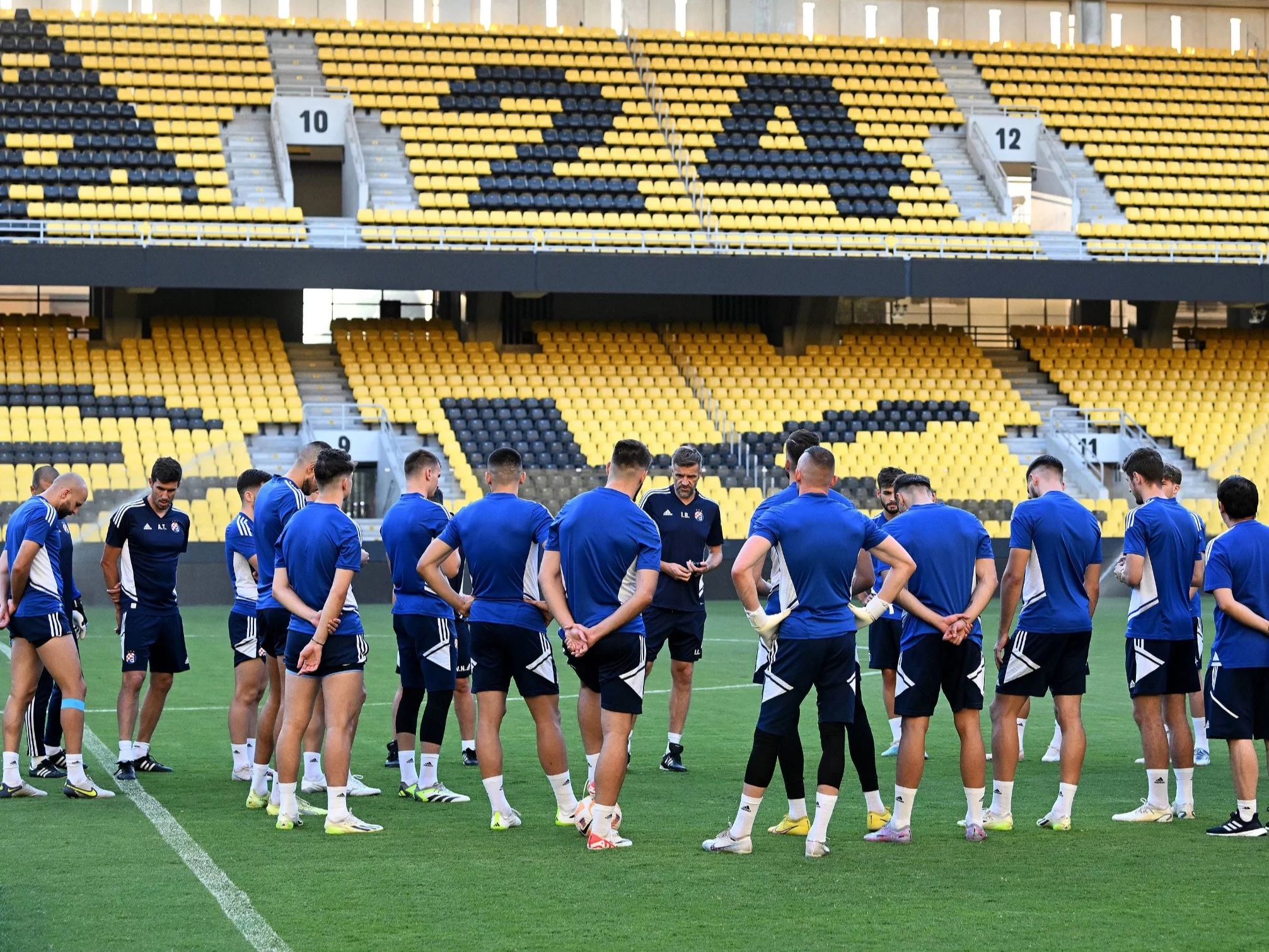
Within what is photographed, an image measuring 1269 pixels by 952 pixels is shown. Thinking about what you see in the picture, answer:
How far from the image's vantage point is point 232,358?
94.6ft

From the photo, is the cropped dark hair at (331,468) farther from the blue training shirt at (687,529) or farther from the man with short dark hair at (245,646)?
the blue training shirt at (687,529)

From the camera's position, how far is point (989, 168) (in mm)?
33219

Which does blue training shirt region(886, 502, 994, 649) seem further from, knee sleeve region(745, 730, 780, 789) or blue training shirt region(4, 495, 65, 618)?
blue training shirt region(4, 495, 65, 618)

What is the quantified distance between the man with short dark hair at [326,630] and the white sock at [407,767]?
117 centimetres

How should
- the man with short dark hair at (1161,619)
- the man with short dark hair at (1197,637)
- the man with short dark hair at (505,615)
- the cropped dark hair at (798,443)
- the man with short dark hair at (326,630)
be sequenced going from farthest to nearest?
1. the man with short dark hair at (1197,637)
2. the man with short dark hair at (1161,619)
3. the cropped dark hair at (798,443)
4. the man with short dark hair at (505,615)
5. the man with short dark hair at (326,630)

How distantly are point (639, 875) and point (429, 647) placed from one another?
8.28 ft

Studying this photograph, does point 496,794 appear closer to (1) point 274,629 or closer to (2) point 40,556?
(1) point 274,629

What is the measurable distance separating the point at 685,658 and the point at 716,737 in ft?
4.57

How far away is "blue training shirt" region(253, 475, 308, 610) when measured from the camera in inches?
365

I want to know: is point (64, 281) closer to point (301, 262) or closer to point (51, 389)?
point (51, 389)

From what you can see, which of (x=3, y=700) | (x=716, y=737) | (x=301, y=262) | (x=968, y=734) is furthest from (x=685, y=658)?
(x=301, y=262)

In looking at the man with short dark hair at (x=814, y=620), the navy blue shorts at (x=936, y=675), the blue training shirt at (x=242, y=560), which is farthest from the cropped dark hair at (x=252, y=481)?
the navy blue shorts at (x=936, y=675)

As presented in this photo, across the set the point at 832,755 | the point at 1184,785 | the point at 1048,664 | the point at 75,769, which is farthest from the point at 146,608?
the point at 1184,785

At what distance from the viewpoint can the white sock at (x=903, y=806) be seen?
27.2 ft
